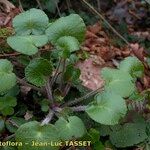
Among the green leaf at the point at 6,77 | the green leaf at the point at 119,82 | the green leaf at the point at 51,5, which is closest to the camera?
the green leaf at the point at 6,77

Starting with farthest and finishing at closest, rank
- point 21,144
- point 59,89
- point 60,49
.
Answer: point 59,89, point 60,49, point 21,144

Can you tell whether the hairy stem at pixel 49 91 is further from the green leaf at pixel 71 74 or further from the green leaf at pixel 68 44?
the green leaf at pixel 68 44

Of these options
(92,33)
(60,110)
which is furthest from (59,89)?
(92,33)

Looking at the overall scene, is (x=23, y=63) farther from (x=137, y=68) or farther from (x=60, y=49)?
(x=137, y=68)

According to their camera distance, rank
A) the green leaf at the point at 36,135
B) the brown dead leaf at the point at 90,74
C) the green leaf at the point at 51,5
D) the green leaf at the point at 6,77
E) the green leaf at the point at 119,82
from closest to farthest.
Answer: the green leaf at the point at 36,135 < the green leaf at the point at 6,77 < the green leaf at the point at 119,82 < the brown dead leaf at the point at 90,74 < the green leaf at the point at 51,5

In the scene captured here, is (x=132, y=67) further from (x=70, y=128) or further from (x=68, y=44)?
(x=70, y=128)

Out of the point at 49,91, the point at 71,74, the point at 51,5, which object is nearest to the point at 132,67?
the point at 71,74

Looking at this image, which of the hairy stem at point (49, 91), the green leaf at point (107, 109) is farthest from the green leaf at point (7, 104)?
the green leaf at point (107, 109)
